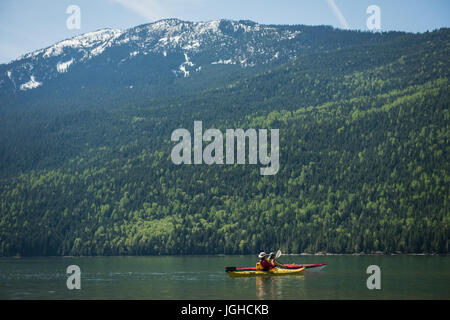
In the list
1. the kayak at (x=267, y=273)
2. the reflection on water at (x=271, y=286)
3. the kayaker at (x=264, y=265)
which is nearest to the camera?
the reflection on water at (x=271, y=286)

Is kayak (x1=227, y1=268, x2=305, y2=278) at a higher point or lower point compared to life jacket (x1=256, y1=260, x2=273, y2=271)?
lower

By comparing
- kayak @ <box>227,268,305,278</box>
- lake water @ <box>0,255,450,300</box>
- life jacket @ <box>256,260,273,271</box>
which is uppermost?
life jacket @ <box>256,260,273,271</box>

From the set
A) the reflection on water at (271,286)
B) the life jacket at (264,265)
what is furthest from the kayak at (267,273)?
the reflection on water at (271,286)

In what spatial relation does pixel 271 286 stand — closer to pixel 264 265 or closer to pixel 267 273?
pixel 264 265

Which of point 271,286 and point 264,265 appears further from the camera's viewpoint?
point 264,265

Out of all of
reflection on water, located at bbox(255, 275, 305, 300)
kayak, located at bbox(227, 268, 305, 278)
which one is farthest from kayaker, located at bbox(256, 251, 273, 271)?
reflection on water, located at bbox(255, 275, 305, 300)

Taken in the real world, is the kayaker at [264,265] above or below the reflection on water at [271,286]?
above

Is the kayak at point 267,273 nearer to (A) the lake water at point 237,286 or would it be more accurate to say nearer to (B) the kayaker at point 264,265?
(B) the kayaker at point 264,265

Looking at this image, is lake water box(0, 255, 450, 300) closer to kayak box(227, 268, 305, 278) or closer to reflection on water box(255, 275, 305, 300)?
reflection on water box(255, 275, 305, 300)

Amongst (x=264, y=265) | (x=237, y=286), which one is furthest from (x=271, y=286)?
(x=264, y=265)

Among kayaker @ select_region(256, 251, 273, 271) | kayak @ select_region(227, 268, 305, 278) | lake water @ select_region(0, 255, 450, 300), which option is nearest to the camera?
lake water @ select_region(0, 255, 450, 300)
